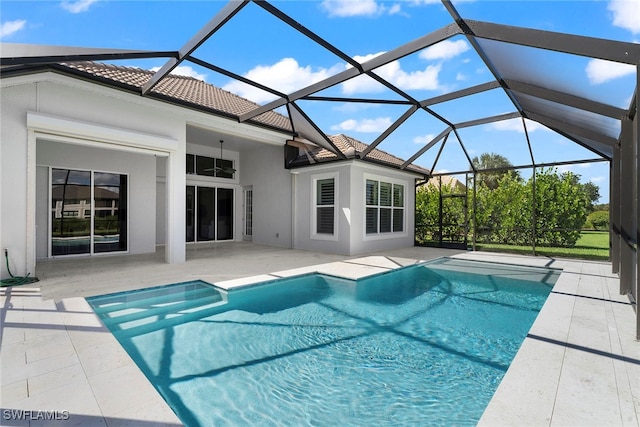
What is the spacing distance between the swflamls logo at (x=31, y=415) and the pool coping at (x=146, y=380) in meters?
0.03

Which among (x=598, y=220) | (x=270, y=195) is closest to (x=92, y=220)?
(x=270, y=195)

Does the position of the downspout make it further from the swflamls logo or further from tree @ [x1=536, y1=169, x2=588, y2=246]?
tree @ [x1=536, y1=169, x2=588, y2=246]

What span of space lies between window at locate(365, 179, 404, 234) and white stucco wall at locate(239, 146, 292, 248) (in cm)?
325

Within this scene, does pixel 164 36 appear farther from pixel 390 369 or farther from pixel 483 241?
pixel 483 241

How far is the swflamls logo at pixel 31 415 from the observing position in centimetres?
221

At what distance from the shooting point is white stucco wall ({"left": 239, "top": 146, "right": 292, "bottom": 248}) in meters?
12.9

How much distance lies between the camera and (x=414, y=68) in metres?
7.12

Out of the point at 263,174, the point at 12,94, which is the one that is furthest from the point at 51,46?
the point at 263,174

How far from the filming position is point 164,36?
5.83 meters

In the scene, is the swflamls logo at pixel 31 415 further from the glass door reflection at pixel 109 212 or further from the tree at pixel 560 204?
the tree at pixel 560 204

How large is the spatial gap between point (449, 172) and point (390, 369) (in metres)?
12.0

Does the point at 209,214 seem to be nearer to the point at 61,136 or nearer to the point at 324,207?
the point at 324,207

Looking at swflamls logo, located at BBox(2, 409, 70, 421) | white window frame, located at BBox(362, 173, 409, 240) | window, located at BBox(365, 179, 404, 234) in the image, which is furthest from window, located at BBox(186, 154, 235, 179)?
swflamls logo, located at BBox(2, 409, 70, 421)

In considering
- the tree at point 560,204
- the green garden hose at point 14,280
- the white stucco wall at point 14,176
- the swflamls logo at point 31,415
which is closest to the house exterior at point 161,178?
the white stucco wall at point 14,176
